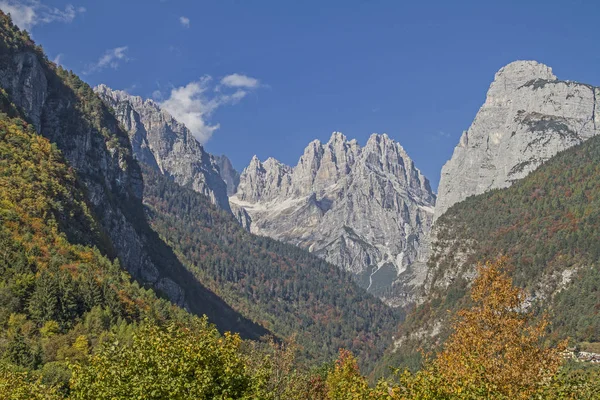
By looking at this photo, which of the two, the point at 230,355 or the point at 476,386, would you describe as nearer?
the point at 476,386

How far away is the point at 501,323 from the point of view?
42.8 meters

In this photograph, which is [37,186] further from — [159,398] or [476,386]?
[476,386]

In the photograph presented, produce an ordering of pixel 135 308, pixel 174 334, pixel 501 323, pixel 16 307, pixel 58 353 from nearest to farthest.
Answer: pixel 501 323 → pixel 174 334 → pixel 58 353 → pixel 16 307 → pixel 135 308

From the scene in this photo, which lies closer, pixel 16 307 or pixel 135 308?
pixel 16 307

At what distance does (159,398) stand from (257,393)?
22.7 feet

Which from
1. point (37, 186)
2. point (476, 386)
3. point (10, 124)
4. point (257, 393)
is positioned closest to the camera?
point (476, 386)

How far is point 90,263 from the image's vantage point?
139750 mm

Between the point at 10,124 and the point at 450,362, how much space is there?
161 metres

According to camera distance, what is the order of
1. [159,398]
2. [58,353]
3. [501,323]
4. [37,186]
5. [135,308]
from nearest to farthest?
[159,398] < [501,323] < [58,353] < [135,308] < [37,186]

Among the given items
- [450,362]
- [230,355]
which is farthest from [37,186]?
[450,362]

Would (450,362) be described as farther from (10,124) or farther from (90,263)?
(10,124)

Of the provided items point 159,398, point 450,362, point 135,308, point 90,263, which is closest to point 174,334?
point 159,398

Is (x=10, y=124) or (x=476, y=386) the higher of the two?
(x=10, y=124)

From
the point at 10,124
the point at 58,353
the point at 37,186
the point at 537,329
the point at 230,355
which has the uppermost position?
the point at 10,124
